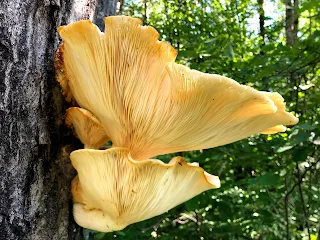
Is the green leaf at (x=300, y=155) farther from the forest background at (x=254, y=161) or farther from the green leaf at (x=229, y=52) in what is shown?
the green leaf at (x=229, y=52)

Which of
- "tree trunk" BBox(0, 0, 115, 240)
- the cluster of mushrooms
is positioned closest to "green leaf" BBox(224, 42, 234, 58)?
the cluster of mushrooms

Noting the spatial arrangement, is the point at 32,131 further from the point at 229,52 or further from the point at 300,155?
the point at 229,52

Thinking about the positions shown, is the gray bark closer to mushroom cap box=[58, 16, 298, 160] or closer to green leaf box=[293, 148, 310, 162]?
mushroom cap box=[58, 16, 298, 160]

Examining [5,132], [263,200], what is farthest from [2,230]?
[263,200]

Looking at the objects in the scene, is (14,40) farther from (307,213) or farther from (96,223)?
(307,213)

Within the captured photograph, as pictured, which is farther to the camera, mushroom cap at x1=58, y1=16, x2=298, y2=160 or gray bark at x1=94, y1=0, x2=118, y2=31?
gray bark at x1=94, y1=0, x2=118, y2=31

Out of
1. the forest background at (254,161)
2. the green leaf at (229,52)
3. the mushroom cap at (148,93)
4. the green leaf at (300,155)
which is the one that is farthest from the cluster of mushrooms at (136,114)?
the green leaf at (229,52)
